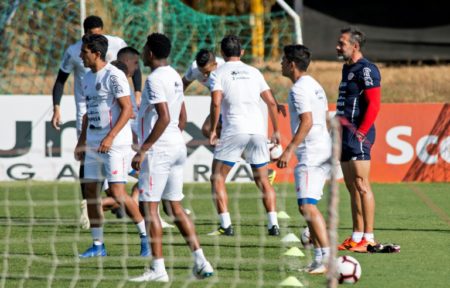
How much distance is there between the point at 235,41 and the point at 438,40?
459 inches

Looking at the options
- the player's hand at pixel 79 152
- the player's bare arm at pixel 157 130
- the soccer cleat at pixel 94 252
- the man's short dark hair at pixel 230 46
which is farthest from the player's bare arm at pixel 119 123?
the man's short dark hair at pixel 230 46

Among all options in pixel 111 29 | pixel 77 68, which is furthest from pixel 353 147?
pixel 111 29

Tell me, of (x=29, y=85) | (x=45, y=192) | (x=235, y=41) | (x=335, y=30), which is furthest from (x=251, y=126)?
(x=335, y=30)

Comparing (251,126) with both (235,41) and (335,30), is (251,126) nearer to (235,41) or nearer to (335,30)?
(235,41)

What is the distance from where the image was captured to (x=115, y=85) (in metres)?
9.90

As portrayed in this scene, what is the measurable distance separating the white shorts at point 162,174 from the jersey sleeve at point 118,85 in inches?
38.8

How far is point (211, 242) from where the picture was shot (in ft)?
37.1

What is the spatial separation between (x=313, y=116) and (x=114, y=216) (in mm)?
5160

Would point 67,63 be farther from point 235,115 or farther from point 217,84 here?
point 235,115

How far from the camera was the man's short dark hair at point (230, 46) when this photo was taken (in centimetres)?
1145

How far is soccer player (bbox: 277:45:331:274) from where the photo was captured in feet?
29.8

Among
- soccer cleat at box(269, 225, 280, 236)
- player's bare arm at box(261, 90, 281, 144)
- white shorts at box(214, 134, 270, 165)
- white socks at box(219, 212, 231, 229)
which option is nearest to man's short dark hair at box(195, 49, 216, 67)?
player's bare arm at box(261, 90, 281, 144)

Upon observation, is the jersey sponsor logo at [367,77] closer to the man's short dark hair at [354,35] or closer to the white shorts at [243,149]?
the man's short dark hair at [354,35]

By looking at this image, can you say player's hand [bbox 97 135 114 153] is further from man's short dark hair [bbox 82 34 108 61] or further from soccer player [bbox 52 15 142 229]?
soccer player [bbox 52 15 142 229]
